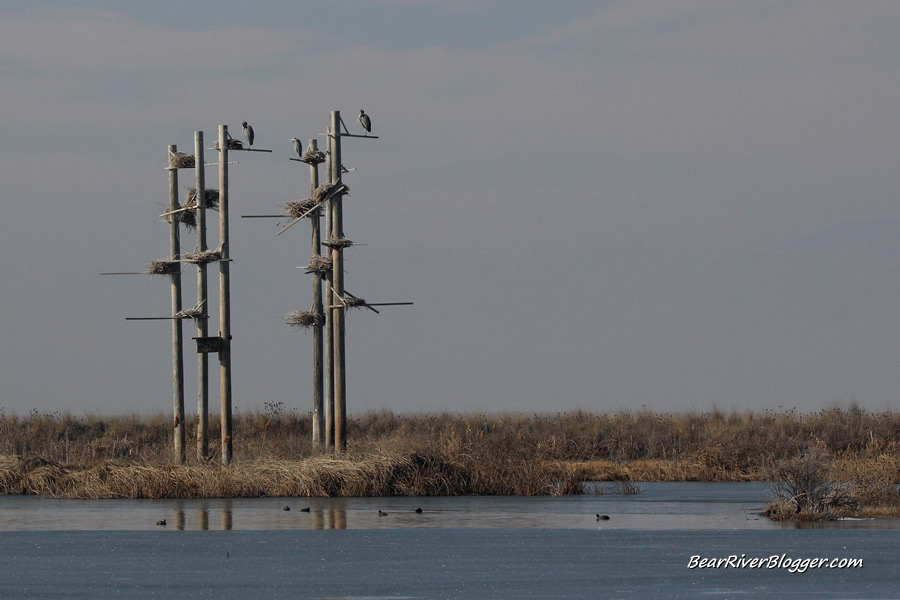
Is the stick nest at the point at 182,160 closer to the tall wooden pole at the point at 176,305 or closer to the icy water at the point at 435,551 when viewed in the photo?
the tall wooden pole at the point at 176,305

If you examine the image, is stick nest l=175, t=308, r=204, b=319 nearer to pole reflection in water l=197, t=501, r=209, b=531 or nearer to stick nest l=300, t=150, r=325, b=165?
stick nest l=300, t=150, r=325, b=165

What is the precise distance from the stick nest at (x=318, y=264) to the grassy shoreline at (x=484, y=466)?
4.20 m

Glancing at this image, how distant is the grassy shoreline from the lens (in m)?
28.6

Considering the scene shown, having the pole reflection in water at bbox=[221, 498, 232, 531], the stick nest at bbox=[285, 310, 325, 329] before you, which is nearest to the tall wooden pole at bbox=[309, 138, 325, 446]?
the stick nest at bbox=[285, 310, 325, 329]

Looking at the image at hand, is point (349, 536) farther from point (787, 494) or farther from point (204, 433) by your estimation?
point (204, 433)

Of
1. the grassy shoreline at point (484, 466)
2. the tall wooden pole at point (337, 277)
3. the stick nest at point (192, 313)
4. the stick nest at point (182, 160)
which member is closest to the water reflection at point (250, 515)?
the grassy shoreline at point (484, 466)

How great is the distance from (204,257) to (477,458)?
29.4 feet

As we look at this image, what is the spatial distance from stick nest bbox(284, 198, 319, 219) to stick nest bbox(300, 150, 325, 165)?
1.20 meters

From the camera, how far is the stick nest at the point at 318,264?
119 feet

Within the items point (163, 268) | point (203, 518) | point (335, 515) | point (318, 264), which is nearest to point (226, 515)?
point (203, 518)

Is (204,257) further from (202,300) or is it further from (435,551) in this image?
(435,551)

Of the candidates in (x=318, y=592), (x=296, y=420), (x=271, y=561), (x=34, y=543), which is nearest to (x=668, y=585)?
(x=318, y=592)

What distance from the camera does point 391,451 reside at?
31000 mm

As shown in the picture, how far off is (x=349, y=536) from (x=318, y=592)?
5.63 m
